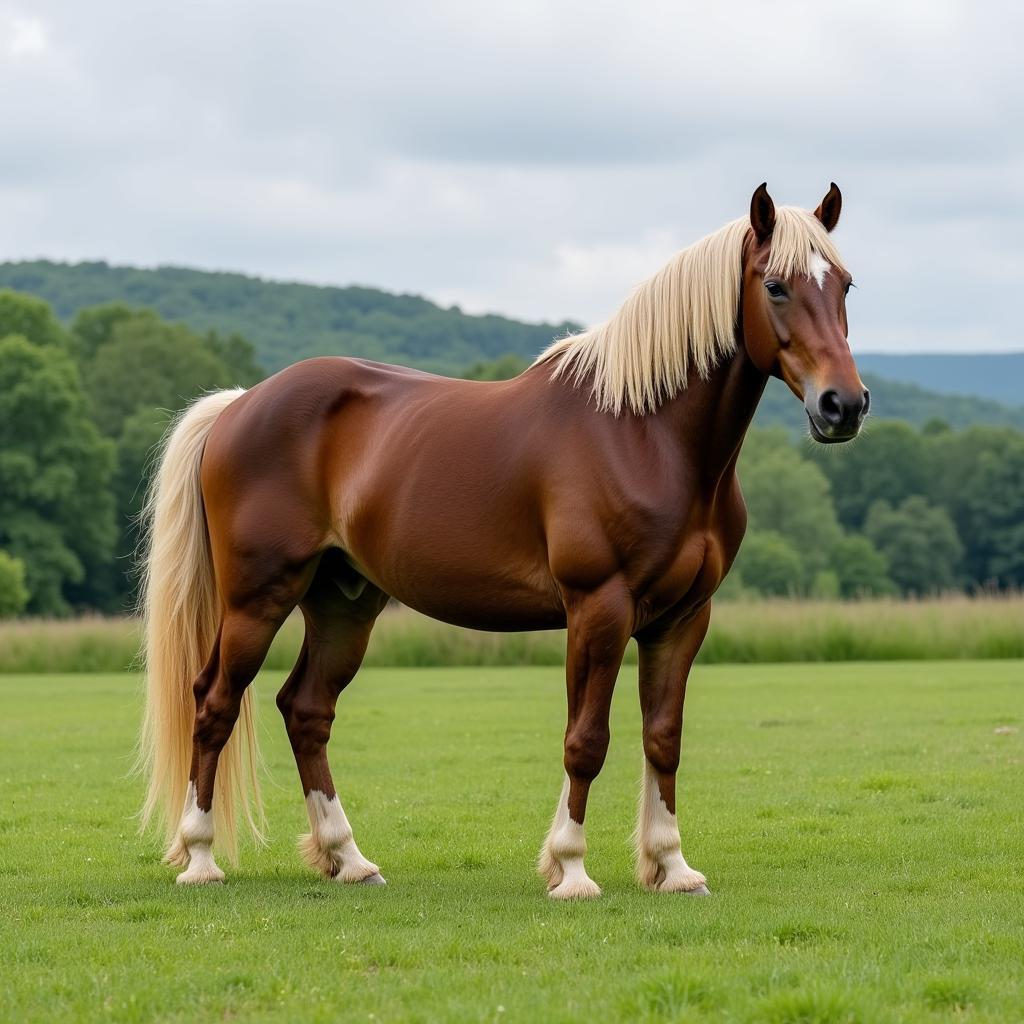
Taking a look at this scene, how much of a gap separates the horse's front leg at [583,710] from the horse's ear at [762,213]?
1630mm

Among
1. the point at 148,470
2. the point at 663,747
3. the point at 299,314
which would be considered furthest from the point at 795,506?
the point at 663,747

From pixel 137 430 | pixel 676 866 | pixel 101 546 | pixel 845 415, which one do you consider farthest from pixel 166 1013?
pixel 137 430

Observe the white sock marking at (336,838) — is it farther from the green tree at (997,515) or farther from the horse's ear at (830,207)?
the green tree at (997,515)

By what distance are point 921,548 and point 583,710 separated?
9101 centimetres

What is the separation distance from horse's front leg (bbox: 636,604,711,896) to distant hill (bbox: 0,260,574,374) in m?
131

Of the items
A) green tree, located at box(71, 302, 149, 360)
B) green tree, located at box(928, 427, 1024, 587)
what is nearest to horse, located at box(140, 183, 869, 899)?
green tree, located at box(71, 302, 149, 360)

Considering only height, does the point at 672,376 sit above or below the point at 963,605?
above

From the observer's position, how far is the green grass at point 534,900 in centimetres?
486

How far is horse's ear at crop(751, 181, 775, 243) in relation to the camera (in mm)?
6457

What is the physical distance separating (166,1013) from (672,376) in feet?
11.5

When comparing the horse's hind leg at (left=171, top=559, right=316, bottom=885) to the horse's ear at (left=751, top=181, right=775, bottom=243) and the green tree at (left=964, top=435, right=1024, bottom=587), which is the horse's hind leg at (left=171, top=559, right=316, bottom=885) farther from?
the green tree at (left=964, top=435, right=1024, bottom=587)

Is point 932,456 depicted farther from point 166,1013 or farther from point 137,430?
point 166,1013

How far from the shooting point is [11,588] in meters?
53.6

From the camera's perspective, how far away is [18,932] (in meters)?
6.03
